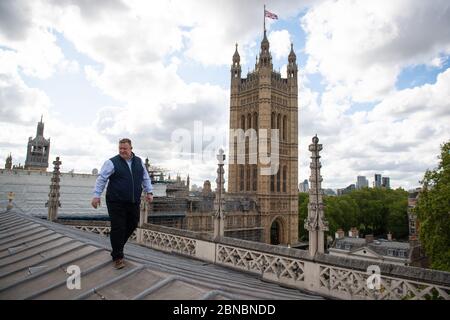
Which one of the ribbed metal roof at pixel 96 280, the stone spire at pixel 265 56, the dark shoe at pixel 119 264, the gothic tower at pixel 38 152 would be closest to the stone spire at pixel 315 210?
the ribbed metal roof at pixel 96 280

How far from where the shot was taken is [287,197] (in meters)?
58.1

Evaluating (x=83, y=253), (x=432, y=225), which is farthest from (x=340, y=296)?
(x=432, y=225)

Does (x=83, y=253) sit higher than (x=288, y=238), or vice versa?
(x=83, y=253)

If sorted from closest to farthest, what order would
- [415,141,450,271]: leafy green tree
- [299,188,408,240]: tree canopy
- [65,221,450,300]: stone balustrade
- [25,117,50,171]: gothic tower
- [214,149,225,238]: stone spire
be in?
[65,221,450,300]: stone balustrade → [214,149,225,238]: stone spire → [415,141,450,271]: leafy green tree → [299,188,408,240]: tree canopy → [25,117,50,171]: gothic tower

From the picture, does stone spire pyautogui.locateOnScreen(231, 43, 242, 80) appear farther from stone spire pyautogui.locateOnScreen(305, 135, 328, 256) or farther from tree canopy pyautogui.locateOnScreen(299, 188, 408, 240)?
stone spire pyautogui.locateOnScreen(305, 135, 328, 256)

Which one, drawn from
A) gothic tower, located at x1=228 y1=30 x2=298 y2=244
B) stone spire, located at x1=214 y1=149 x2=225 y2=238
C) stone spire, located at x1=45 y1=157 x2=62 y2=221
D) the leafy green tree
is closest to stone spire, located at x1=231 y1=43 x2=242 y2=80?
gothic tower, located at x1=228 y1=30 x2=298 y2=244

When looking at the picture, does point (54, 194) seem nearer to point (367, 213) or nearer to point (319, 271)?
point (319, 271)

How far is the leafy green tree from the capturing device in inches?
645

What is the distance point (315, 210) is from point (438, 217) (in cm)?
1444

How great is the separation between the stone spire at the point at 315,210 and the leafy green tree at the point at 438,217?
42.1 feet

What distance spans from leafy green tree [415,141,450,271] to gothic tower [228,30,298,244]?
119 ft

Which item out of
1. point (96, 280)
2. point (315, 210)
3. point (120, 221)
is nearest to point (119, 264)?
point (96, 280)

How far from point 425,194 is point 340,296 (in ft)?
52.3
